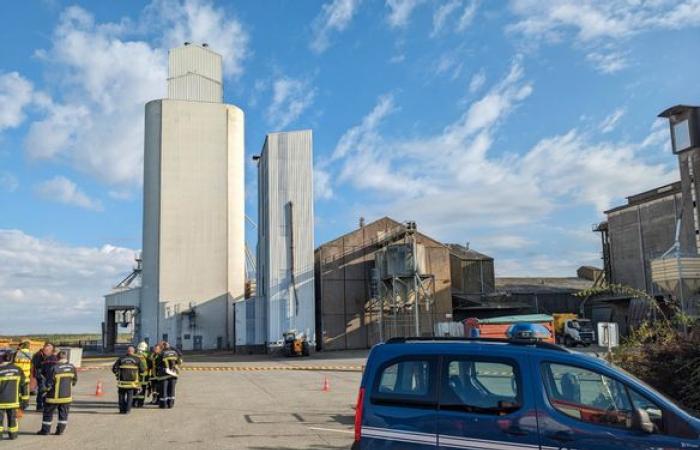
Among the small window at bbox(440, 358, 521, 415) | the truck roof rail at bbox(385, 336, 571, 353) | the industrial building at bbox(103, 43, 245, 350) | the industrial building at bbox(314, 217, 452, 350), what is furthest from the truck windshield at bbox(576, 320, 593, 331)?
the small window at bbox(440, 358, 521, 415)

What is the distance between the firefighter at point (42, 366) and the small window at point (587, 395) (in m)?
11.3

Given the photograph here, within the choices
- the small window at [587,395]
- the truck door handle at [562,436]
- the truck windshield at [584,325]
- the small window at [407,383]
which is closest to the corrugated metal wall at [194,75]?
the truck windshield at [584,325]

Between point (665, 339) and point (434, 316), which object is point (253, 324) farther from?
point (665, 339)

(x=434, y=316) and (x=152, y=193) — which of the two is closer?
(x=434, y=316)

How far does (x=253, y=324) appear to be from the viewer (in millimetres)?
49688

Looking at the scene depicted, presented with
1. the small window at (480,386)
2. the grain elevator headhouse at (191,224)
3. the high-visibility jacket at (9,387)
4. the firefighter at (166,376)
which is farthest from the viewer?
the grain elevator headhouse at (191,224)

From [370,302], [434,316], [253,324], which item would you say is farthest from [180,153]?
[434,316]

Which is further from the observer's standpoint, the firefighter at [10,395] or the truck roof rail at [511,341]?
the firefighter at [10,395]

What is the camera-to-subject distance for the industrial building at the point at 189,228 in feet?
172

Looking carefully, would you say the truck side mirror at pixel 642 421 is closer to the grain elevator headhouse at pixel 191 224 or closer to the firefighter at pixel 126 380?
the firefighter at pixel 126 380

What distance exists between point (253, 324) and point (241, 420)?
37.1 m

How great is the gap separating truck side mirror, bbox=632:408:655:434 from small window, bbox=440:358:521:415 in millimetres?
1011

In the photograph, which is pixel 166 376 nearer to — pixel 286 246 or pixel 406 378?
pixel 406 378

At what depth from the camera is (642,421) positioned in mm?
5609
